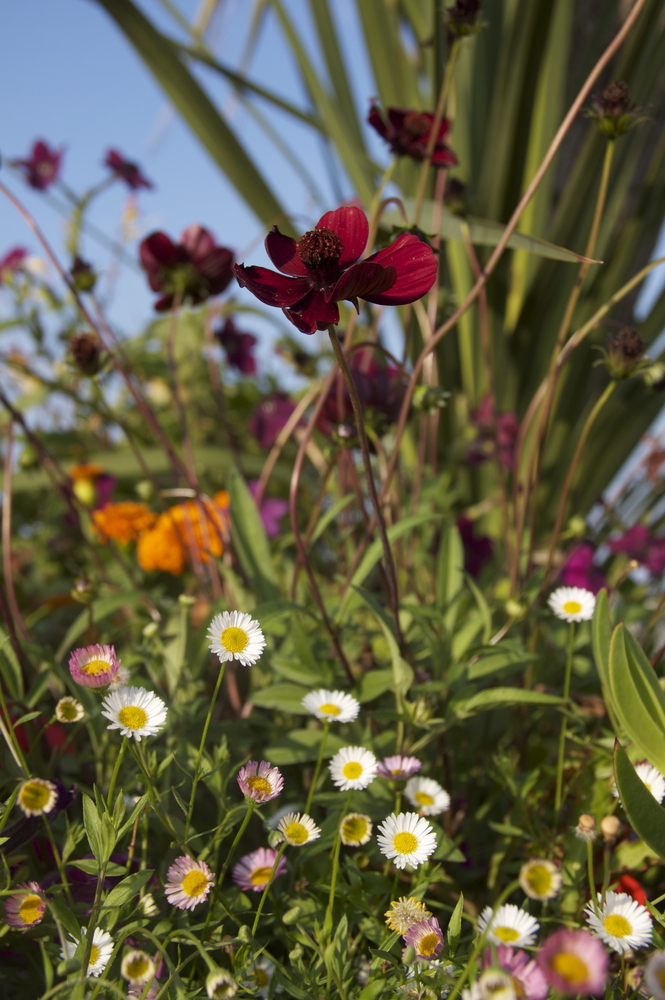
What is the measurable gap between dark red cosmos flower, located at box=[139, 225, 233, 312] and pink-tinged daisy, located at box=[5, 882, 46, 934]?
0.55 m

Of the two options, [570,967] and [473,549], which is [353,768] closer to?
[570,967]

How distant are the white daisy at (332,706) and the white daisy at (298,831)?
64 millimetres

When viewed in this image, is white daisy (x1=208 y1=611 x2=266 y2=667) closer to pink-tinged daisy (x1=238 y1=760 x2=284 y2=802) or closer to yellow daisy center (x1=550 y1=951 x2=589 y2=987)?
pink-tinged daisy (x1=238 y1=760 x2=284 y2=802)

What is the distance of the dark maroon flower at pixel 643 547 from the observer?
990 millimetres

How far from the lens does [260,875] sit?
427 mm

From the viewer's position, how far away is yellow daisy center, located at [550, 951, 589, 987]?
0.24 meters

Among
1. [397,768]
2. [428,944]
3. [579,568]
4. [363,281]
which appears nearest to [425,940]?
[428,944]

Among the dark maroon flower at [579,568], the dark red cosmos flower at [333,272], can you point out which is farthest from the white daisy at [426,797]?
the dark maroon flower at [579,568]

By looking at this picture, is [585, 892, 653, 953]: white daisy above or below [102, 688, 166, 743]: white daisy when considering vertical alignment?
below

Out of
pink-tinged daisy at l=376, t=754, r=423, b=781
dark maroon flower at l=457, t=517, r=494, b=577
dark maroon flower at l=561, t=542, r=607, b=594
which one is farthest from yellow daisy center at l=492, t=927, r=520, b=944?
dark maroon flower at l=457, t=517, r=494, b=577

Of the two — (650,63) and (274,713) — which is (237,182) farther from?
(274,713)

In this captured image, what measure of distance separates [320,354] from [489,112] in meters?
0.63

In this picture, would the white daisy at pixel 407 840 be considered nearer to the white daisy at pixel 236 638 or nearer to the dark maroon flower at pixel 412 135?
the white daisy at pixel 236 638

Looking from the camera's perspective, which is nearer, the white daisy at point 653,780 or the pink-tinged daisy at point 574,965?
the pink-tinged daisy at point 574,965
